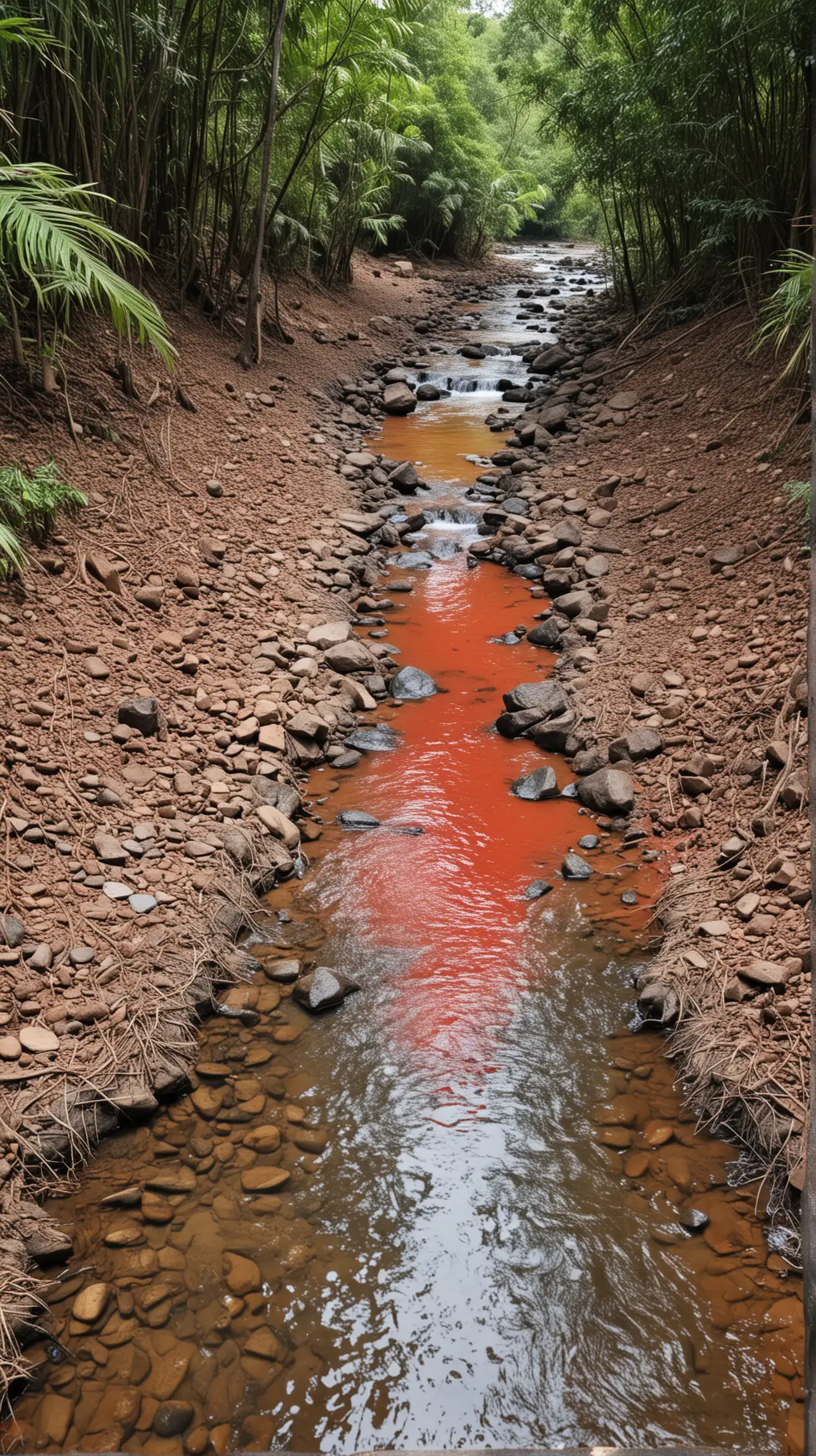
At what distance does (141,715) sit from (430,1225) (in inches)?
103

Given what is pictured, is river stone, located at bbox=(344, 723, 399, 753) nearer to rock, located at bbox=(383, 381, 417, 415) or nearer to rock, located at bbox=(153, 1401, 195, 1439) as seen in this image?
rock, located at bbox=(153, 1401, 195, 1439)

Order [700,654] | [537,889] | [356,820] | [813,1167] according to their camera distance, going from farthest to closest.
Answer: [700,654]
[356,820]
[537,889]
[813,1167]

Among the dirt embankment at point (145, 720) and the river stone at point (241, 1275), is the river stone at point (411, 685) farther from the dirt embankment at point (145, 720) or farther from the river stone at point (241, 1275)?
the river stone at point (241, 1275)

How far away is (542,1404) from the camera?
96.5 inches

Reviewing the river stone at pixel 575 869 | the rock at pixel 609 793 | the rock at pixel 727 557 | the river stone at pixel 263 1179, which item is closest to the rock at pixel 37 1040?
the river stone at pixel 263 1179

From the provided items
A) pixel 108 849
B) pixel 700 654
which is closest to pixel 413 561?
pixel 700 654

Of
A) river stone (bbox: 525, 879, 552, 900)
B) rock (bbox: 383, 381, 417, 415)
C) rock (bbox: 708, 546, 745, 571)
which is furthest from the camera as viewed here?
rock (bbox: 383, 381, 417, 415)

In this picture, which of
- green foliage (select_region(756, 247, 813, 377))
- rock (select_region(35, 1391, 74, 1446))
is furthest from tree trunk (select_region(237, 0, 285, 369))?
rock (select_region(35, 1391, 74, 1446))

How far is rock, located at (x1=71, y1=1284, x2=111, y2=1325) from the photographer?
2598 millimetres

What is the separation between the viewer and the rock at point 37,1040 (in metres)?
3.18

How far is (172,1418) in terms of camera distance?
238 centimetres

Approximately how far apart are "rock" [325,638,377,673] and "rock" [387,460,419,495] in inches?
130

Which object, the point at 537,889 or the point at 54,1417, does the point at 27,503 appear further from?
the point at 54,1417

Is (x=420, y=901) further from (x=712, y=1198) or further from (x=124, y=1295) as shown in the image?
(x=124, y=1295)
